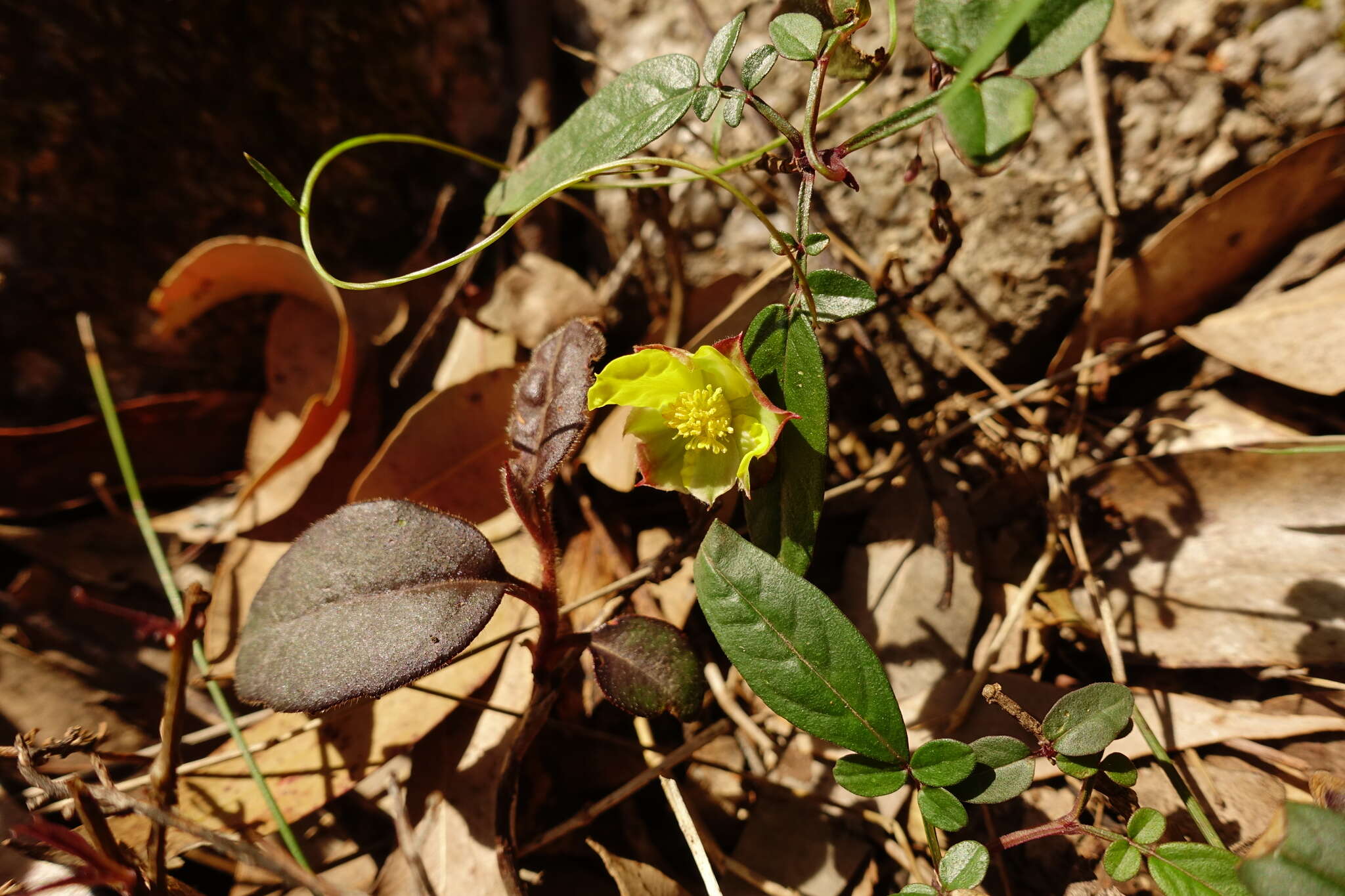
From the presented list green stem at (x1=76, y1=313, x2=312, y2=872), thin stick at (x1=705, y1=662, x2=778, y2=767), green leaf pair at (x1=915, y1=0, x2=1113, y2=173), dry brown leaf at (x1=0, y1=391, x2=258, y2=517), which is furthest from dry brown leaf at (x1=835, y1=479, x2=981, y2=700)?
dry brown leaf at (x1=0, y1=391, x2=258, y2=517)

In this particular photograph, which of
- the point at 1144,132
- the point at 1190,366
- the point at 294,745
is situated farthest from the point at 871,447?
the point at 294,745

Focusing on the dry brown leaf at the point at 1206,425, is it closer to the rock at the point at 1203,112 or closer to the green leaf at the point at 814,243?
the rock at the point at 1203,112

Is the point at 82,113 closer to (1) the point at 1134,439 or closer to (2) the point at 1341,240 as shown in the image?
(1) the point at 1134,439

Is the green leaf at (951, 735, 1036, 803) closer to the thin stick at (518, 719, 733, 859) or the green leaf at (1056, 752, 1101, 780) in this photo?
the green leaf at (1056, 752, 1101, 780)

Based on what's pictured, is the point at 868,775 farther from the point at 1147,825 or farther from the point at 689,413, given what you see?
the point at 689,413

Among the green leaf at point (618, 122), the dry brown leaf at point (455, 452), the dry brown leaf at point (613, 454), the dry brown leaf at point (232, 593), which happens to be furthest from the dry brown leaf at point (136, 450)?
the green leaf at point (618, 122)

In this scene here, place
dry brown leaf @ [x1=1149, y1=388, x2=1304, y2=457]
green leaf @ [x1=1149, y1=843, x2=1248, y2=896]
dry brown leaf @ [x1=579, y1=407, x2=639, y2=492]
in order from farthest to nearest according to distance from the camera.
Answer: dry brown leaf @ [x1=579, y1=407, x2=639, y2=492] → dry brown leaf @ [x1=1149, y1=388, x2=1304, y2=457] → green leaf @ [x1=1149, y1=843, x2=1248, y2=896]
